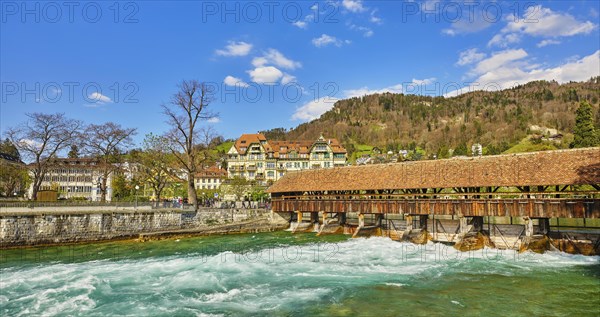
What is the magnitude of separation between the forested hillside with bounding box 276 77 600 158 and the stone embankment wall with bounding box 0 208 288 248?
197ft

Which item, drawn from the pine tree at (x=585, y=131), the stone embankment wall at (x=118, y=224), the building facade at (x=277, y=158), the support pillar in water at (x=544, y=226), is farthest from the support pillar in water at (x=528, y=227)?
the building facade at (x=277, y=158)

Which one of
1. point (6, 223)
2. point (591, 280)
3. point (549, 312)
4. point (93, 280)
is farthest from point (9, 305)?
point (591, 280)

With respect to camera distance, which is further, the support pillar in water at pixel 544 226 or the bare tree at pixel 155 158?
the bare tree at pixel 155 158

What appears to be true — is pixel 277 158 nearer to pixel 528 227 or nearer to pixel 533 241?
pixel 528 227

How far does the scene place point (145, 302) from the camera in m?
12.1

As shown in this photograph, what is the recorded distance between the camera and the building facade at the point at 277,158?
68938 mm

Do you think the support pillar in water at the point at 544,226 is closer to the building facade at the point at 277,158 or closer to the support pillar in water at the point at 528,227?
the support pillar in water at the point at 528,227

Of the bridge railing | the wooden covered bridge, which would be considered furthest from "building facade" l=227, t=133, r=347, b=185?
the bridge railing

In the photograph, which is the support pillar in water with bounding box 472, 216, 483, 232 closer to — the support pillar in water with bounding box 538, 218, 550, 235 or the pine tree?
the support pillar in water with bounding box 538, 218, 550, 235

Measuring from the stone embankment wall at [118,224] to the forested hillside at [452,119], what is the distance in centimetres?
5999

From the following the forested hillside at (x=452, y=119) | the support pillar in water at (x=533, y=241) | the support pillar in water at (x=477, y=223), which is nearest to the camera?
the support pillar in water at (x=533, y=241)

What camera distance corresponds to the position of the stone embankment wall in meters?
22.0

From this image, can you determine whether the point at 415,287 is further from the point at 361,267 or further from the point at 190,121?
the point at 190,121

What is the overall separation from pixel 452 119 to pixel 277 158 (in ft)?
334
